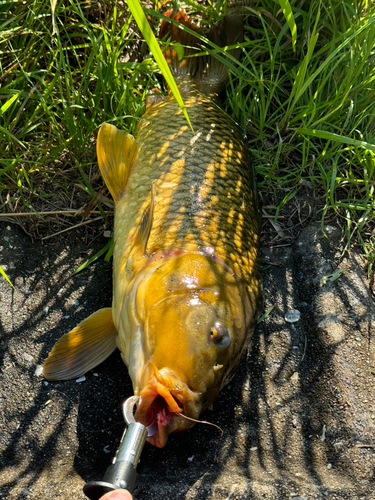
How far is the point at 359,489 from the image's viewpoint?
194 centimetres

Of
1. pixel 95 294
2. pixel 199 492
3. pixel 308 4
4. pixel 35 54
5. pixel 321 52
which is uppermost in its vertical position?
pixel 35 54

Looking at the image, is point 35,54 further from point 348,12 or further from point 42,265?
point 348,12

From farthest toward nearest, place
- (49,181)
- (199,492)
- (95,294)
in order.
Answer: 1. (49,181)
2. (95,294)
3. (199,492)

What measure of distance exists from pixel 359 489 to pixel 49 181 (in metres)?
2.17

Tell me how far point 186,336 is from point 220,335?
0.45 feet

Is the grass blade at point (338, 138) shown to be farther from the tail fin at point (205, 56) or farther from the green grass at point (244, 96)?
the tail fin at point (205, 56)

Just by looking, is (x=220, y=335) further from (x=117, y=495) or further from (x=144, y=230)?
(x=117, y=495)

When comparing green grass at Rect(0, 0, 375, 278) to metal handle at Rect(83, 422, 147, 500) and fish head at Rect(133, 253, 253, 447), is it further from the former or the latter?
metal handle at Rect(83, 422, 147, 500)

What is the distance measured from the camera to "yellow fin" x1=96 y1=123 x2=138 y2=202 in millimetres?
2453

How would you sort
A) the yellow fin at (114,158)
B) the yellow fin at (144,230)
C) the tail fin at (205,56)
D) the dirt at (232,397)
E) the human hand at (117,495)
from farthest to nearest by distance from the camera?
1. the tail fin at (205,56)
2. the yellow fin at (114,158)
3. the yellow fin at (144,230)
4. the dirt at (232,397)
5. the human hand at (117,495)

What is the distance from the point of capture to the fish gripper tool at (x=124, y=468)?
1.34 m

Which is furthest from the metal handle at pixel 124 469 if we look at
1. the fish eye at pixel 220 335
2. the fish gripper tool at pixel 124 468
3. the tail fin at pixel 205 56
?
the tail fin at pixel 205 56

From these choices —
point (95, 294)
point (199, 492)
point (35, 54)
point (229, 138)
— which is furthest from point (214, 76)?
point (199, 492)

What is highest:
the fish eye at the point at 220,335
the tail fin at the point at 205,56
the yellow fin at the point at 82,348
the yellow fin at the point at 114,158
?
the tail fin at the point at 205,56
